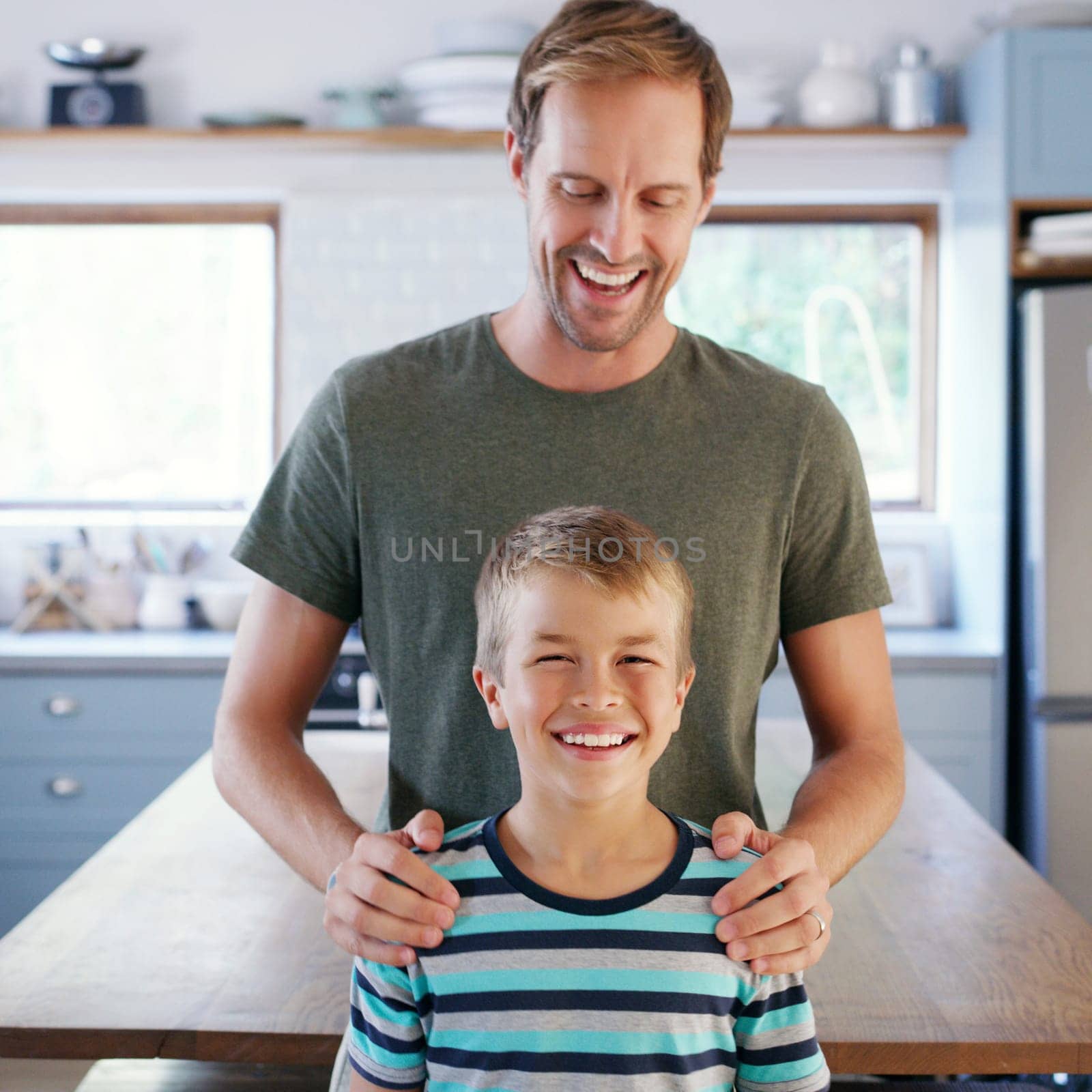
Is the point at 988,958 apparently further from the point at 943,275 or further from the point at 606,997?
the point at 943,275

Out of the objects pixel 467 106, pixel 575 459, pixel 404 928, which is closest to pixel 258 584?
pixel 575 459

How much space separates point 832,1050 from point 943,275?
3141 mm

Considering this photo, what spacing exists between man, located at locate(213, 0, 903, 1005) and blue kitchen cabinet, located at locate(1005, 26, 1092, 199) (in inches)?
90.6

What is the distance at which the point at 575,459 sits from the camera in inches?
53.6

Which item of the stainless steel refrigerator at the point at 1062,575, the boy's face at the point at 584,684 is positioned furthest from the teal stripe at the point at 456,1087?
the stainless steel refrigerator at the point at 1062,575

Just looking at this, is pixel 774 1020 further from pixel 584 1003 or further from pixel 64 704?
pixel 64 704

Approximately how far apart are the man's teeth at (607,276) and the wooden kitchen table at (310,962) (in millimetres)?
790

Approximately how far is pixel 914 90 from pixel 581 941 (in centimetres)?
Result: 324

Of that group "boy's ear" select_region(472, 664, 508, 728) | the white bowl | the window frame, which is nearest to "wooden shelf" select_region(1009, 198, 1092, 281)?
the window frame

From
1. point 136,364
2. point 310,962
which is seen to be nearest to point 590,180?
point 310,962

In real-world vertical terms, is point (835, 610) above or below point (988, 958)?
above

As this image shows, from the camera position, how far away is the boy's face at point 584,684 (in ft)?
3.44

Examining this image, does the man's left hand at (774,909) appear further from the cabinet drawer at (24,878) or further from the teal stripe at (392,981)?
the cabinet drawer at (24,878)

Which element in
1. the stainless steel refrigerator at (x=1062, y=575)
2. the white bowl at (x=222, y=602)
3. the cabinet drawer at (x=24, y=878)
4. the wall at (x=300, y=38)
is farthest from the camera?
the wall at (x=300, y=38)
